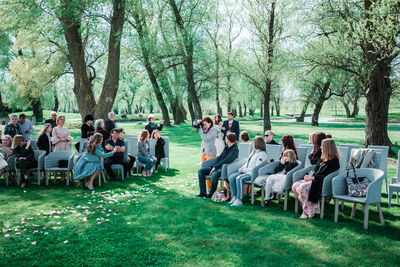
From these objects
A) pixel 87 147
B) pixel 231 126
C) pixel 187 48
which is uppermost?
pixel 187 48

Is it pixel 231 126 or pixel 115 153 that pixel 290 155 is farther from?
pixel 231 126

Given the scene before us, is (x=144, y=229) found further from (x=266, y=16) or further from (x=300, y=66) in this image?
(x=266, y=16)

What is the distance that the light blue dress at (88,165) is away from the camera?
8.52 m

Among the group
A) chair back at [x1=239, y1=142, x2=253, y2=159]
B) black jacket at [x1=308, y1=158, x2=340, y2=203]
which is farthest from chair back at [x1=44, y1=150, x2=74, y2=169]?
black jacket at [x1=308, y1=158, x2=340, y2=203]

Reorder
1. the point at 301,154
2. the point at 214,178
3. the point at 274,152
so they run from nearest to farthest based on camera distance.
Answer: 1. the point at 214,178
2. the point at 301,154
3. the point at 274,152

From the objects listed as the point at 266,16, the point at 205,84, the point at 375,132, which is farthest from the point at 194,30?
the point at 375,132

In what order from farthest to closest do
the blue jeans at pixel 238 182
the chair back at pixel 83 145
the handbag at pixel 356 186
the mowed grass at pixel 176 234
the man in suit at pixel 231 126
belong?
the man in suit at pixel 231 126
the chair back at pixel 83 145
the blue jeans at pixel 238 182
the handbag at pixel 356 186
the mowed grass at pixel 176 234

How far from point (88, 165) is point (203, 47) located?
61.8ft

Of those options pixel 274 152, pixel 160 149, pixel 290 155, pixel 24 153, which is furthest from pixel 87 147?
pixel 290 155

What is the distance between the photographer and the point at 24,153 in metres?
8.74

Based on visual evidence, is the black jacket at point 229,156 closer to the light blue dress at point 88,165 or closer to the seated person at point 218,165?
the seated person at point 218,165

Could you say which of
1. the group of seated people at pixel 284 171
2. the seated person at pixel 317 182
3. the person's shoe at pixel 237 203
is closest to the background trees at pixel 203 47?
the group of seated people at pixel 284 171

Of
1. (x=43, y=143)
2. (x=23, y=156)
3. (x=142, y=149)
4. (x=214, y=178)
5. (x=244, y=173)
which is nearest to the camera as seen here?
(x=244, y=173)

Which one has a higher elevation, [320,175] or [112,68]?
[112,68]
